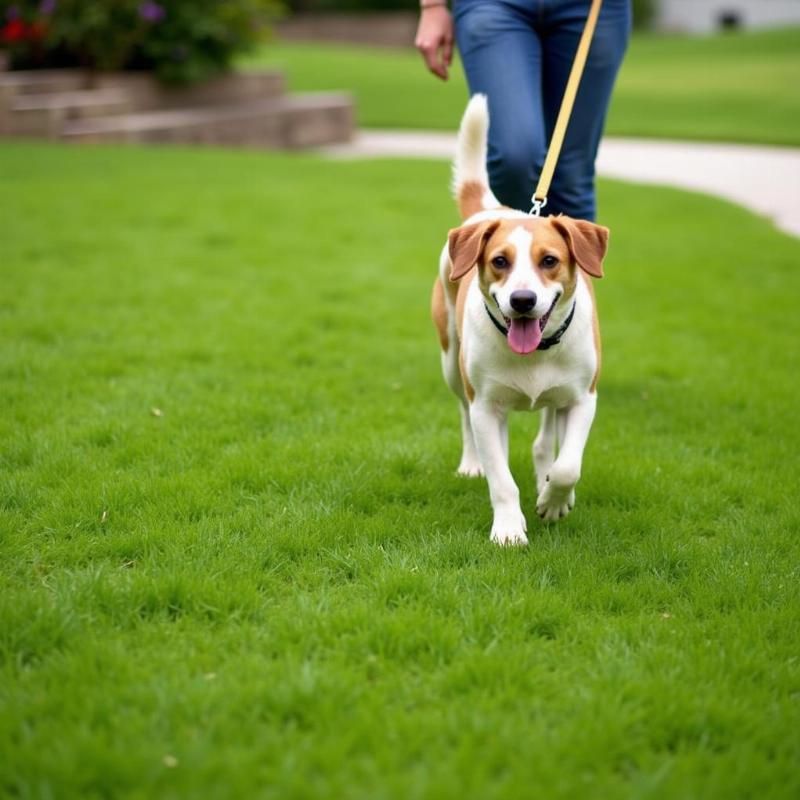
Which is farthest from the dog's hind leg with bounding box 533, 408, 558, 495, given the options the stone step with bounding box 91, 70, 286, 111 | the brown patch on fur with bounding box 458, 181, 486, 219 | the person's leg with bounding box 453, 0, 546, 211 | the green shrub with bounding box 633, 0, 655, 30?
the green shrub with bounding box 633, 0, 655, 30

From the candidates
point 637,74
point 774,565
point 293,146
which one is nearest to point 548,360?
point 774,565

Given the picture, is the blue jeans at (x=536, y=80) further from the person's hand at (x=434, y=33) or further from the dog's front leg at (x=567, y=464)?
the dog's front leg at (x=567, y=464)

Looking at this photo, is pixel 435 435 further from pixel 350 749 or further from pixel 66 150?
pixel 66 150

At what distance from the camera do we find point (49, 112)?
1443 cm

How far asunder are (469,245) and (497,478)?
2.81 ft

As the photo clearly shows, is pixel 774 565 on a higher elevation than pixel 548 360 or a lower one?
lower

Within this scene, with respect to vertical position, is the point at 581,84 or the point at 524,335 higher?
the point at 581,84

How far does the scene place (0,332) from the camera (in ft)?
21.2

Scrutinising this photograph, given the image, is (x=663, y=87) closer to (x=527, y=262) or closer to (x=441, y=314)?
(x=441, y=314)

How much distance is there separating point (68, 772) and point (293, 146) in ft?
50.4

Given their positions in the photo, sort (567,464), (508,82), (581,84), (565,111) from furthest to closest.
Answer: (581,84)
(508,82)
(565,111)
(567,464)

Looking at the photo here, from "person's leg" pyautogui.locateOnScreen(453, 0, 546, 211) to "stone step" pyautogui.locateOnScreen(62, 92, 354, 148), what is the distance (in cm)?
1105

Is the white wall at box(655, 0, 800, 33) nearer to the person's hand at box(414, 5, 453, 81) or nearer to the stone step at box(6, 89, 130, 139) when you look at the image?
the stone step at box(6, 89, 130, 139)

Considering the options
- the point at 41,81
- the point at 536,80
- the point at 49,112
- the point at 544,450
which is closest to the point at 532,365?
the point at 544,450
